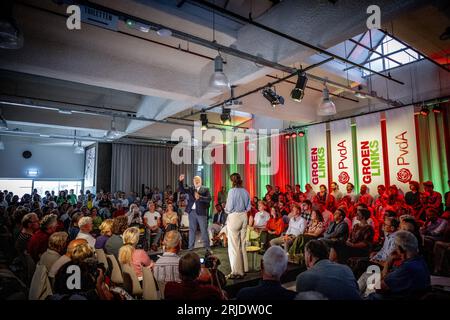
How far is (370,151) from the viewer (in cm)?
727

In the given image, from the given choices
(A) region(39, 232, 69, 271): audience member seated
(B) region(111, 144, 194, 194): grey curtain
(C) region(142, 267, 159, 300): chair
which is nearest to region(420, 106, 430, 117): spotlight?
(C) region(142, 267, 159, 300): chair

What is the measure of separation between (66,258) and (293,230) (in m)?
3.94

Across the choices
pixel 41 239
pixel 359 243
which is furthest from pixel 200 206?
pixel 359 243

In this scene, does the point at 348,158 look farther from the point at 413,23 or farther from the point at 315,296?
the point at 315,296

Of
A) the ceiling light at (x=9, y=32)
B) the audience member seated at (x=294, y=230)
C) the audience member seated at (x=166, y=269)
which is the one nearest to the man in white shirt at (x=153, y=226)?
the audience member seated at (x=294, y=230)

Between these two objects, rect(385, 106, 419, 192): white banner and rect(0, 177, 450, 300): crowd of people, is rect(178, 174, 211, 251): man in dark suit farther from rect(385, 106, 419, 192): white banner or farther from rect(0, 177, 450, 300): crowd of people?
rect(385, 106, 419, 192): white banner

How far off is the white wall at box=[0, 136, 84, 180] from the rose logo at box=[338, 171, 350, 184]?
12.2 m

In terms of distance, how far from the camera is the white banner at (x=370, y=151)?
7.07m

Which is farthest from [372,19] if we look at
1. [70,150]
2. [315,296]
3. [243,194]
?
[70,150]

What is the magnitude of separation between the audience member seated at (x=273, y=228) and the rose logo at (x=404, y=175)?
308 cm

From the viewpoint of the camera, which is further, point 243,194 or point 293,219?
point 293,219

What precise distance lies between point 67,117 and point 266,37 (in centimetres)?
744

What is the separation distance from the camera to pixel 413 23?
168 inches

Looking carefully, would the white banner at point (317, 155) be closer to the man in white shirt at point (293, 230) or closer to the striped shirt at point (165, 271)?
the man in white shirt at point (293, 230)
